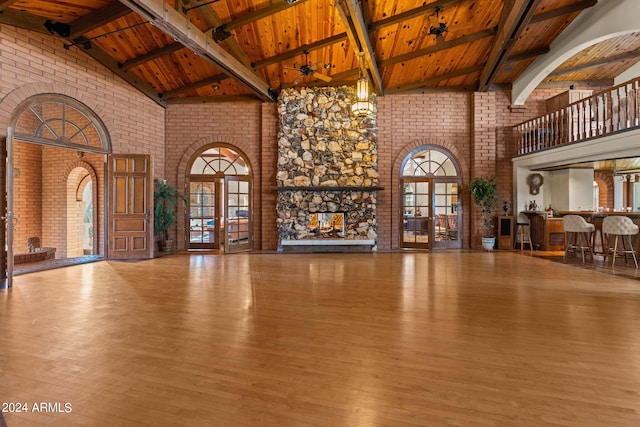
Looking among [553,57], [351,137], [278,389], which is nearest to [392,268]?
[351,137]

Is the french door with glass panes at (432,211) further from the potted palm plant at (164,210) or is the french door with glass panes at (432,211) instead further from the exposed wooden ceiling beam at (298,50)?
the potted palm plant at (164,210)

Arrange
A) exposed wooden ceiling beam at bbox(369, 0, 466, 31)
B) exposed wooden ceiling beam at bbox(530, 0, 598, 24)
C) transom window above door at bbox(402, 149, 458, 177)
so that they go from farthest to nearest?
1. transom window above door at bbox(402, 149, 458, 177)
2. exposed wooden ceiling beam at bbox(530, 0, 598, 24)
3. exposed wooden ceiling beam at bbox(369, 0, 466, 31)

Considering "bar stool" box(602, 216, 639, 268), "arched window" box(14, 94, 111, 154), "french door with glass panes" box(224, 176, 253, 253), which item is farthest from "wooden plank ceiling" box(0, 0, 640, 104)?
"bar stool" box(602, 216, 639, 268)

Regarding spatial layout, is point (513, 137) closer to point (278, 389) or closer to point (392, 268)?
point (392, 268)

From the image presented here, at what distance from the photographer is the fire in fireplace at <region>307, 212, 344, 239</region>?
8477 millimetres

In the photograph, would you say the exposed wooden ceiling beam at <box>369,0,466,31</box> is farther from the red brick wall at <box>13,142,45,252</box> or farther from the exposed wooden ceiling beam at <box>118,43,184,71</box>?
the red brick wall at <box>13,142,45,252</box>

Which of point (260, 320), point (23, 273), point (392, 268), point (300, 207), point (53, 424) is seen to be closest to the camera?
point (53, 424)

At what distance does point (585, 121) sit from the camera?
6.98m

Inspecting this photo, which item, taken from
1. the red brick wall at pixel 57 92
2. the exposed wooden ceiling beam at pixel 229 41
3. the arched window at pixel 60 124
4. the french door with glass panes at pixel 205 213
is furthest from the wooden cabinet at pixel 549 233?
the arched window at pixel 60 124

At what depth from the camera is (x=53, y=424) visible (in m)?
1.69

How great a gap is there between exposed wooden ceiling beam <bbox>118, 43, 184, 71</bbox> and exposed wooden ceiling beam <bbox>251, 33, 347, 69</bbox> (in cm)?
157

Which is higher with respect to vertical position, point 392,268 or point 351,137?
point 351,137

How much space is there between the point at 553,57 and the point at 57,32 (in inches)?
366

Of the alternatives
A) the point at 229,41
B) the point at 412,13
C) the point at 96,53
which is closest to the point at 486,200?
the point at 412,13
